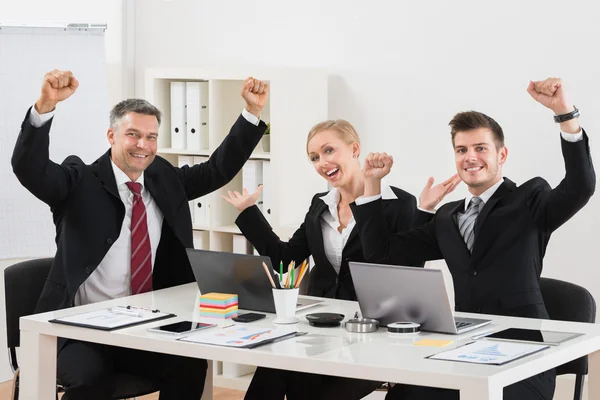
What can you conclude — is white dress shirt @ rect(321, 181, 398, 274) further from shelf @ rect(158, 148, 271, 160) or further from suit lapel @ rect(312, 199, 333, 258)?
shelf @ rect(158, 148, 271, 160)

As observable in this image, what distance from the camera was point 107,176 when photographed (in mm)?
3582

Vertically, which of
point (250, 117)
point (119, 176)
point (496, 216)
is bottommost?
point (496, 216)

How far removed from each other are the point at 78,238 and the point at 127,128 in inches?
17.4

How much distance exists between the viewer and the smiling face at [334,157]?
3.62m

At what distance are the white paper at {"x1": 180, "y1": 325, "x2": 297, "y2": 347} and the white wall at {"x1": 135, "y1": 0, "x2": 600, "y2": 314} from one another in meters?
2.00

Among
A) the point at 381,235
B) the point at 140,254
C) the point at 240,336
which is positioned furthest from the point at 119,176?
the point at 240,336

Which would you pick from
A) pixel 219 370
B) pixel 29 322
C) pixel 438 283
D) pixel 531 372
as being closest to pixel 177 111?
pixel 219 370

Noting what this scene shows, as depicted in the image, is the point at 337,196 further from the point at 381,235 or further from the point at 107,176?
the point at 107,176

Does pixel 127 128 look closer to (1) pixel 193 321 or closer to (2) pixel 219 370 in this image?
(1) pixel 193 321

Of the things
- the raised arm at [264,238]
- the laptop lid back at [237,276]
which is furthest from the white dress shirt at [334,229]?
the laptop lid back at [237,276]

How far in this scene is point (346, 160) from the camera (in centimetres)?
363

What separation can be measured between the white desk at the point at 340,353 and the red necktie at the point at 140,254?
0.74 feet

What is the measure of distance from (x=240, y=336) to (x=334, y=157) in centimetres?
106

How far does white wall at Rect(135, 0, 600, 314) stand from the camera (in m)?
4.35
